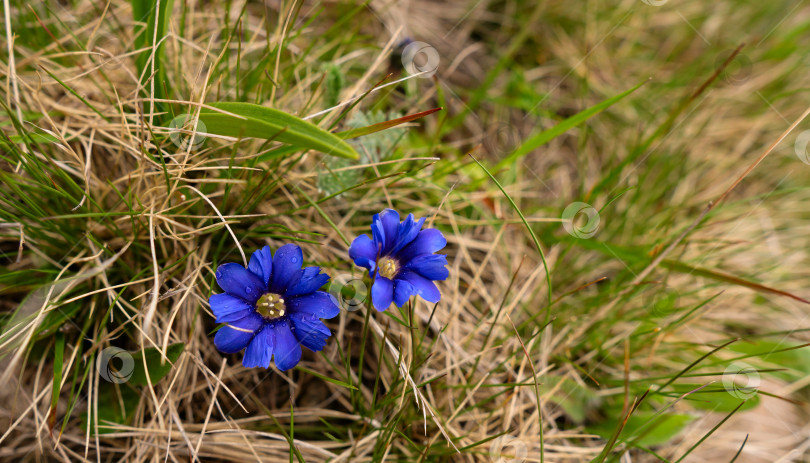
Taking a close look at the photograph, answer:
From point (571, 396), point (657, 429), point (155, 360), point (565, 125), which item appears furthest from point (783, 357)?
point (155, 360)

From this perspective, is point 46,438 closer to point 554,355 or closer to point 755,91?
point 554,355

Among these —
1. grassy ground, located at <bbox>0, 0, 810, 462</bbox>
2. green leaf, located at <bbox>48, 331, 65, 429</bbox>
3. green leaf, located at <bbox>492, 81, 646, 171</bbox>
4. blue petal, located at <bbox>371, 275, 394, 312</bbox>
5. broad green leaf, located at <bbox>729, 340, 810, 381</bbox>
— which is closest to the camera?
blue petal, located at <bbox>371, 275, 394, 312</bbox>

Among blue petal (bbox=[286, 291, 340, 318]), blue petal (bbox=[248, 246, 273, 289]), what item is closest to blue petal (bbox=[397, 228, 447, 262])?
blue petal (bbox=[286, 291, 340, 318])

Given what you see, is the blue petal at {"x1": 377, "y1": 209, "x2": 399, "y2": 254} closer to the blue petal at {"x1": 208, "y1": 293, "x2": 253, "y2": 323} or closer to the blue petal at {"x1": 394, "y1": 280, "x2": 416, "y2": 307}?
the blue petal at {"x1": 394, "y1": 280, "x2": 416, "y2": 307}

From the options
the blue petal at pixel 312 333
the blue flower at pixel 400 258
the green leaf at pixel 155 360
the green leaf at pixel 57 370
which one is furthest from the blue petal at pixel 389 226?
the green leaf at pixel 57 370

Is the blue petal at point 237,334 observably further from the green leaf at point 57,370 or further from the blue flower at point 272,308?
the green leaf at point 57,370

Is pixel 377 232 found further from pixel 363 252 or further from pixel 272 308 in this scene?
pixel 272 308
